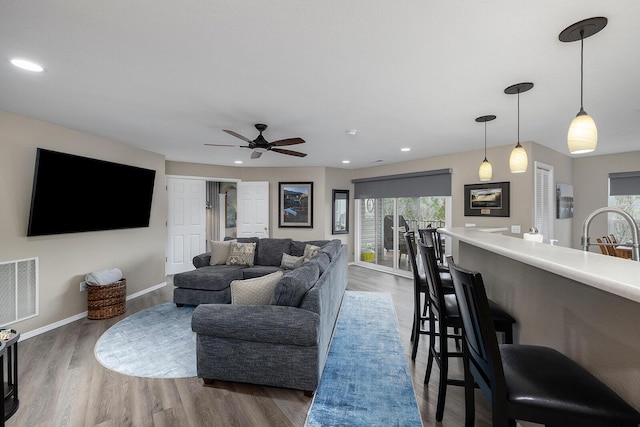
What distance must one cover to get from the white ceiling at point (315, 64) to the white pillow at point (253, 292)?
1605 mm

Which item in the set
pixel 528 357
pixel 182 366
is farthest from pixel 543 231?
pixel 182 366

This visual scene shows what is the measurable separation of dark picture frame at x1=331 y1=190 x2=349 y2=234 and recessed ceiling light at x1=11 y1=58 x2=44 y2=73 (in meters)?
5.31

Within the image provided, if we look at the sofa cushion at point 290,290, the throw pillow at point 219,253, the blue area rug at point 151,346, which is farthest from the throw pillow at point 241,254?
the sofa cushion at point 290,290

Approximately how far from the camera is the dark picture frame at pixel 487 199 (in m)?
4.49

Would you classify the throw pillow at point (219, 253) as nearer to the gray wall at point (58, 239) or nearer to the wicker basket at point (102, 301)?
the gray wall at point (58, 239)

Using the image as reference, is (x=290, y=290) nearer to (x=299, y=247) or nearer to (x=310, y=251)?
(x=310, y=251)

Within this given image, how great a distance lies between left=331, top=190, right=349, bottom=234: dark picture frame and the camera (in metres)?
6.88

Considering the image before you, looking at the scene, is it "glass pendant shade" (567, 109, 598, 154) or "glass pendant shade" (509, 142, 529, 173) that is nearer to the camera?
"glass pendant shade" (567, 109, 598, 154)

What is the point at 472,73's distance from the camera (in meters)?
2.15

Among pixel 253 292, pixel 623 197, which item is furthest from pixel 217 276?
pixel 623 197

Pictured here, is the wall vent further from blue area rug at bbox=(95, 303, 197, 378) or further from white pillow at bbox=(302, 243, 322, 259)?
white pillow at bbox=(302, 243, 322, 259)

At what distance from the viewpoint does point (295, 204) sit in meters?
6.75

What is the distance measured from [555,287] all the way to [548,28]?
138cm

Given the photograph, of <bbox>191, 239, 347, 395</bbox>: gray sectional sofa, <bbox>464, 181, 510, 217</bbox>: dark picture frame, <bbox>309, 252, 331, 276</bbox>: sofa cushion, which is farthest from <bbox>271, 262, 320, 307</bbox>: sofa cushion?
<bbox>464, 181, 510, 217</bbox>: dark picture frame
